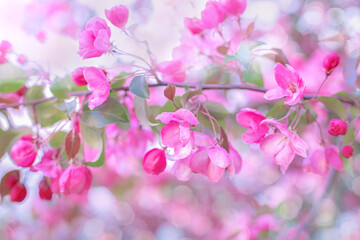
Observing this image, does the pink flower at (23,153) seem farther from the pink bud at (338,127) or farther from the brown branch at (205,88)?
the pink bud at (338,127)

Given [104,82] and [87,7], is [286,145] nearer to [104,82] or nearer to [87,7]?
[104,82]

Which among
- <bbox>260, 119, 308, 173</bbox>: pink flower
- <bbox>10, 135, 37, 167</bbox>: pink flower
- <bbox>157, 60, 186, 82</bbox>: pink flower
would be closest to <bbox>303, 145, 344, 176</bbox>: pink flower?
<bbox>260, 119, 308, 173</bbox>: pink flower

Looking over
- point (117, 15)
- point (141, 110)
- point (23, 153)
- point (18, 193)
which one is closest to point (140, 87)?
point (141, 110)

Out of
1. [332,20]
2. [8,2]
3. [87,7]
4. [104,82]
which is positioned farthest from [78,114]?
[332,20]

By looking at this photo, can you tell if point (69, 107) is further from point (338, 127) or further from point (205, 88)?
point (338, 127)

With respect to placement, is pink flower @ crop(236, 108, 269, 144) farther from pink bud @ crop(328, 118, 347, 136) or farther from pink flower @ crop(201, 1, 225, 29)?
pink flower @ crop(201, 1, 225, 29)

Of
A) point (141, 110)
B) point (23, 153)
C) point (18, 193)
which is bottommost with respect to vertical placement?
point (18, 193)
